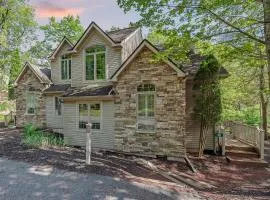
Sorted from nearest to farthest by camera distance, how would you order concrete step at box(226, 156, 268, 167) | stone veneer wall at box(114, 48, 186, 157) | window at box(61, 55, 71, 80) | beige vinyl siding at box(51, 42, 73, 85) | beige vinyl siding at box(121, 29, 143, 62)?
1. concrete step at box(226, 156, 268, 167)
2. stone veneer wall at box(114, 48, 186, 157)
3. beige vinyl siding at box(121, 29, 143, 62)
4. window at box(61, 55, 71, 80)
5. beige vinyl siding at box(51, 42, 73, 85)

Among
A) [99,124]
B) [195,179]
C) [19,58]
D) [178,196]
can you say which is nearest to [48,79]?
[99,124]

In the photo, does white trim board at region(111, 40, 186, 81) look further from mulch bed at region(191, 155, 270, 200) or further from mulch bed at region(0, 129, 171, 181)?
mulch bed at region(0, 129, 171, 181)

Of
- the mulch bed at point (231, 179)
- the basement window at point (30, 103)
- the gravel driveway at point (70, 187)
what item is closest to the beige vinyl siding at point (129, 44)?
the mulch bed at point (231, 179)

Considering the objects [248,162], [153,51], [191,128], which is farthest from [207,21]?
[248,162]

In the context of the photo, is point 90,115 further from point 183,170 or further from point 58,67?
point 58,67

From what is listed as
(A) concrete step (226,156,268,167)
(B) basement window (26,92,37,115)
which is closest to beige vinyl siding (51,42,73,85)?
(B) basement window (26,92,37,115)

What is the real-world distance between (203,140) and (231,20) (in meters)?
6.32

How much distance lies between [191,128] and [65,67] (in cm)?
1122

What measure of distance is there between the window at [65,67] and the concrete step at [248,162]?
1311 centimetres

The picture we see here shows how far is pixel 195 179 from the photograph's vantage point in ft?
28.1

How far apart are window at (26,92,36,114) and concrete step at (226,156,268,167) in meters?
16.3

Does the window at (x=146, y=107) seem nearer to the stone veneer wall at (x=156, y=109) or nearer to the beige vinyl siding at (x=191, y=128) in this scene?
the stone veneer wall at (x=156, y=109)

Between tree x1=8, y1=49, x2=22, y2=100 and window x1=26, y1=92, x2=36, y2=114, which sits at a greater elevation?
tree x1=8, y1=49, x2=22, y2=100

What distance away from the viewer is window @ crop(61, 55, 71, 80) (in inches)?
698
